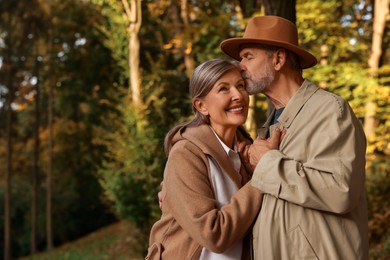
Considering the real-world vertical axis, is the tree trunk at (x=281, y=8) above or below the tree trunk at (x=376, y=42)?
A: above

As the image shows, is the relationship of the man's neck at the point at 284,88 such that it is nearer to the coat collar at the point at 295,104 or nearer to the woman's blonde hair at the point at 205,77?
the coat collar at the point at 295,104

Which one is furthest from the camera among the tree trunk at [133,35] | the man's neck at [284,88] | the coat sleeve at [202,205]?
the tree trunk at [133,35]

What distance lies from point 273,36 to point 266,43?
0.16 ft

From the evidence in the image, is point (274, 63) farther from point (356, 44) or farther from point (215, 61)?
point (356, 44)

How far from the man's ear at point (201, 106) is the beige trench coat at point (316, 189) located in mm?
449

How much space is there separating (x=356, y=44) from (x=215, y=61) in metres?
10.4

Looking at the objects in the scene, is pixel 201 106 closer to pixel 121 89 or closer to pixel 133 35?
pixel 121 89

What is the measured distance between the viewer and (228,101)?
9.50 ft

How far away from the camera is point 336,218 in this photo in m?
2.63

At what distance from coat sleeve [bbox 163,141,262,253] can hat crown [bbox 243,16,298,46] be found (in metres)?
0.66

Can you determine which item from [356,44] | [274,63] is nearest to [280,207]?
[274,63]

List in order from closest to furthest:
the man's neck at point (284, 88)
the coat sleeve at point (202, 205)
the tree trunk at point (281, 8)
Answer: the coat sleeve at point (202, 205) → the man's neck at point (284, 88) → the tree trunk at point (281, 8)

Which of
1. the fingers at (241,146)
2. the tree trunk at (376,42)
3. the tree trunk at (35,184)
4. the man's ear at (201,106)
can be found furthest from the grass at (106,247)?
the man's ear at (201,106)

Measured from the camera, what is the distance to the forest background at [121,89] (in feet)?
37.0
